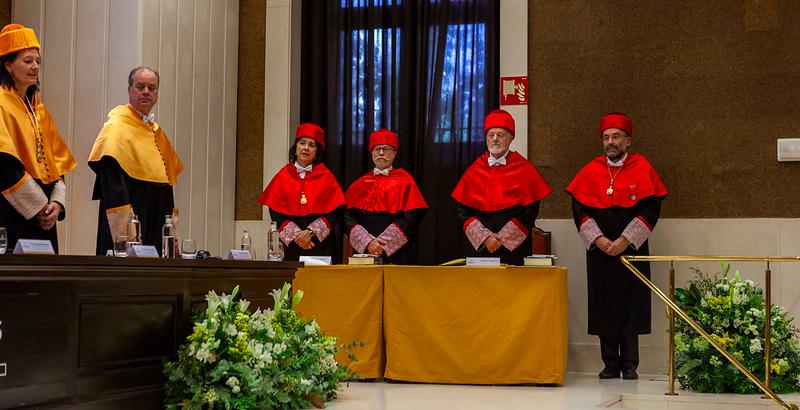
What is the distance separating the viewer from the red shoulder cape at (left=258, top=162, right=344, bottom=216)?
23.4 ft

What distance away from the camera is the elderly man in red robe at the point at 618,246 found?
673 cm

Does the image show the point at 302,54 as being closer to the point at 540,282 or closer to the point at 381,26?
the point at 381,26

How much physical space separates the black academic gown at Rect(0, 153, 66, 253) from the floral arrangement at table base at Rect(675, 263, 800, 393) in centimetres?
372

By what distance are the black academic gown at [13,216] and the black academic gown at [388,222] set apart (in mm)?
2347

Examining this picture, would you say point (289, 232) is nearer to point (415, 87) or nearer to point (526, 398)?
point (415, 87)

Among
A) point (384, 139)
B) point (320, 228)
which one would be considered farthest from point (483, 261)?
point (384, 139)

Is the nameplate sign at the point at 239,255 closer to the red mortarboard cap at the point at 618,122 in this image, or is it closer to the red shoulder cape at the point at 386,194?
the red shoulder cape at the point at 386,194

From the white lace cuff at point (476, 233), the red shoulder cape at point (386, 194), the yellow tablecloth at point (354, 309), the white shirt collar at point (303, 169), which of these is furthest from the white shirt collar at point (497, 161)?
the white shirt collar at point (303, 169)

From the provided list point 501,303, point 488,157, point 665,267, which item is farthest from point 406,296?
point 665,267

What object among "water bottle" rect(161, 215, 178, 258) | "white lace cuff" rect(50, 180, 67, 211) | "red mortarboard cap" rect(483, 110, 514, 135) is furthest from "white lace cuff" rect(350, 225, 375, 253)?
"white lace cuff" rect(50, 180, 67, 211)

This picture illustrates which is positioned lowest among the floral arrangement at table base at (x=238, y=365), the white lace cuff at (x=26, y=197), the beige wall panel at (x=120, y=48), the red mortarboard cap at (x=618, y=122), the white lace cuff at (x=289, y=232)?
the floral arrangement at table base at (x=238, y=365)

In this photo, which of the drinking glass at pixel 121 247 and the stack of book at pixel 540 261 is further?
the stack of book at pixel 540 261

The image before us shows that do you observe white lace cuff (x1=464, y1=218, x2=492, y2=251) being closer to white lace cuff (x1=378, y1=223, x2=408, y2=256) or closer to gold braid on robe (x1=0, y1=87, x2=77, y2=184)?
white lace cuff (x1=378, y1=223, x2=408, y2=256)

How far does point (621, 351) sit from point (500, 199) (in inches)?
52.2
